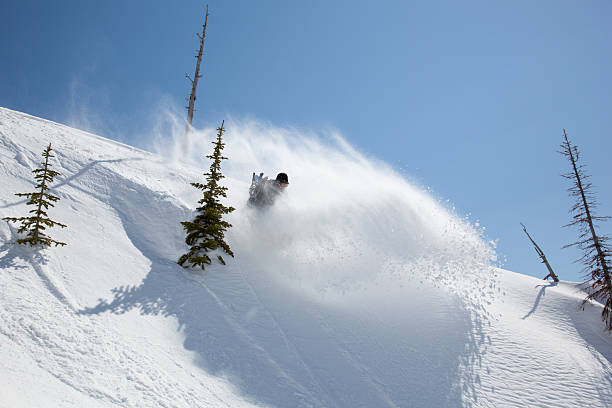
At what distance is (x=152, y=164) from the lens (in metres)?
15.8

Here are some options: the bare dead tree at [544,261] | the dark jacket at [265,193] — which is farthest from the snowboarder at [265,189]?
the bare dead tree at [544,261]

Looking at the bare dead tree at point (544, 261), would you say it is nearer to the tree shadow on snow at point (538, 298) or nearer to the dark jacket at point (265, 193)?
the tree shadow on snow at point (538, 298)

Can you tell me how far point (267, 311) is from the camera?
326 inches

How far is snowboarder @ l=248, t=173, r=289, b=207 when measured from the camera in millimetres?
13117

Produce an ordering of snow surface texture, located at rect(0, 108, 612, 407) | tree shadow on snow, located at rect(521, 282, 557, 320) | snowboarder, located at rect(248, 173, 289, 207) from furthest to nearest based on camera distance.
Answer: snowboarder, located at rect(248, 173, 289, 207) < tree shadow on snow, located at rect(521, 282, 557, 320) < snow surface texture, located at rect(0, 108, 612, 407)

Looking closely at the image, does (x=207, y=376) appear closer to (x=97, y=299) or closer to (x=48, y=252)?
(x=97, y=299)

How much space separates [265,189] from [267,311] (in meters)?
6.03

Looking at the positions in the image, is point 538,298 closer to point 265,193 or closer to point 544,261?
point 544,261

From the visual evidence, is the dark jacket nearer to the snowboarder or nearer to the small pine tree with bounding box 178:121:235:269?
the snowboarder

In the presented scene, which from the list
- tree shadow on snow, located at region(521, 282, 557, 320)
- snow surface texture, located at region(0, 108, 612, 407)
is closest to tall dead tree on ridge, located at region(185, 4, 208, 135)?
snow surface texture, located at region(0, 108, 612, 407)

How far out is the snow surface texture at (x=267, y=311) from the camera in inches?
199

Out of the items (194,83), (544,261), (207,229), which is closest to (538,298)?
(544,261)

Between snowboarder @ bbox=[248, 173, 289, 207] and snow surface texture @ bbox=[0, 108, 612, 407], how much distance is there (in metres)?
0.50

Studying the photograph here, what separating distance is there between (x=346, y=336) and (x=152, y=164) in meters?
13.2
